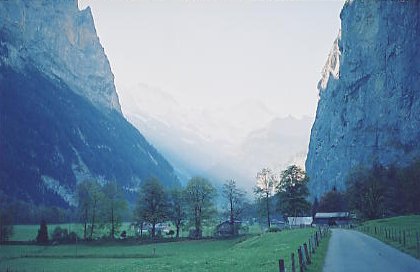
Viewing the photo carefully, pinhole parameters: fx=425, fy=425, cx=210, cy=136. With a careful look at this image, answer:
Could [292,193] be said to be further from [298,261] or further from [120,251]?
[298,261]

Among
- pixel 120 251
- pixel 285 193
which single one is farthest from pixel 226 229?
pixel 120 251

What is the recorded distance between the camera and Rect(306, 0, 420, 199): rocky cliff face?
15125cm

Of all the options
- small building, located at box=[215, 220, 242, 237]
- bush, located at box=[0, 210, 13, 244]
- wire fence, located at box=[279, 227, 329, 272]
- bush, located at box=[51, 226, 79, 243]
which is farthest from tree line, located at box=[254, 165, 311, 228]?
wire fence, located at box=[279, 227, 329, 272]

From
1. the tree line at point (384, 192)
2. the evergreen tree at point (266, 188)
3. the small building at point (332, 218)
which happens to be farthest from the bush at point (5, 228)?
the small building at point (332, 218)

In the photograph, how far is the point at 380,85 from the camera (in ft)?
550

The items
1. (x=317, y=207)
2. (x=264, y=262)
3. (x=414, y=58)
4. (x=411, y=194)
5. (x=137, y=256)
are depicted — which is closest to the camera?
(x=264, y=262)

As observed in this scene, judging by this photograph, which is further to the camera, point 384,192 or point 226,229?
point 226,229

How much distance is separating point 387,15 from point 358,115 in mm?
41665

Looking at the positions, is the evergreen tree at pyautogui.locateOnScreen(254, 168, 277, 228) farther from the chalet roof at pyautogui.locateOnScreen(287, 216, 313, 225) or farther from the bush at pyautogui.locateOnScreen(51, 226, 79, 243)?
the bush at pyautogui.locateOnScreen(51, 226, 79, 243)

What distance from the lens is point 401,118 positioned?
15462cm

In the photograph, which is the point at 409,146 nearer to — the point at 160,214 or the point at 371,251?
the point at 160,214

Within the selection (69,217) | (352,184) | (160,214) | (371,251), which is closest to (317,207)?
(352,184)

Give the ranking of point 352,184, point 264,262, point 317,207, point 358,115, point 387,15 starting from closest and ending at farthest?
point 264,262
point 352,184
point 317,207
point 387,15
point 358,115

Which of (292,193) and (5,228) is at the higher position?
(292,193)
